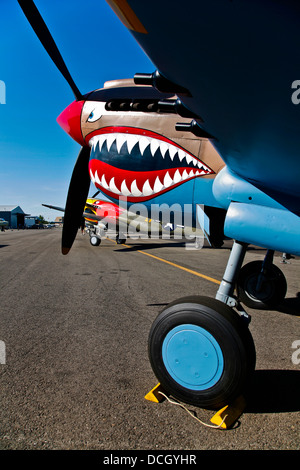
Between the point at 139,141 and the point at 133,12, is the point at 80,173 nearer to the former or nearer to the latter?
the point at 139,141

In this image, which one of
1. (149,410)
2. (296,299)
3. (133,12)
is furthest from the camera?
(296,299)

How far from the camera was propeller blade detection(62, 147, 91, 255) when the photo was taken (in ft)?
10.8

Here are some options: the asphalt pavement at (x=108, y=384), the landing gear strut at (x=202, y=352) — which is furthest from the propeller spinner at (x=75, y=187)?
the landing gear strut at (x=202, y=352)

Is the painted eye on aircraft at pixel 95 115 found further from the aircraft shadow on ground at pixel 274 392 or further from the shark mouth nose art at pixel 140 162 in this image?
the aircraft shadow on ground at pixel 274 392

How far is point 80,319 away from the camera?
3311 mm

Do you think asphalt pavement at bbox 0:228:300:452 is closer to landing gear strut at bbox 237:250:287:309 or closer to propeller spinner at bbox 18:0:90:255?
landing gear strut at bbox 237:250:287:309

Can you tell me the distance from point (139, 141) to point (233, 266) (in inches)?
59.2

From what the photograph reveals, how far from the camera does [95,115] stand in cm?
282

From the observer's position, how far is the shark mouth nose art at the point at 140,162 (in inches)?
104

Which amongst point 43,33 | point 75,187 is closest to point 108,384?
point 75,187

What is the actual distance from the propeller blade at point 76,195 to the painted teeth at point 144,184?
14.7 inches

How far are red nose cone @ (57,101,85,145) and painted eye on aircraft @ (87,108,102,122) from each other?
154 millimetres

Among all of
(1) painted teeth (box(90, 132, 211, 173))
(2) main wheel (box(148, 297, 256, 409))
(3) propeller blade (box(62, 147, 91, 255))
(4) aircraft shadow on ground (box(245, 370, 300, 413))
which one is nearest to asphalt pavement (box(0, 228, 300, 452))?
(4) aircraft shadow on ground (box(245, 370, 300, 413))
